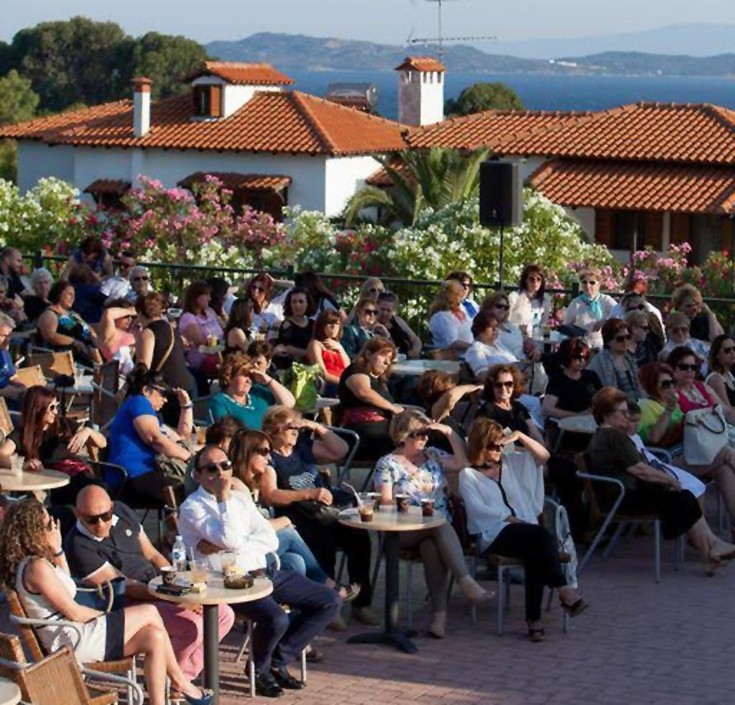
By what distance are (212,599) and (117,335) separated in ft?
20.3

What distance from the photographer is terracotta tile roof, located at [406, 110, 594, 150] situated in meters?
60.3

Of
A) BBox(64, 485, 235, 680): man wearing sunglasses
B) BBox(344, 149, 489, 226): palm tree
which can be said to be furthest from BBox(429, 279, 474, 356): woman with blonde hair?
BBox(344, 149, 489, 226): palm tree

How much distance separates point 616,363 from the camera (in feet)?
42.9

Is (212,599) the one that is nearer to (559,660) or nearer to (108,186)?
(559,660)

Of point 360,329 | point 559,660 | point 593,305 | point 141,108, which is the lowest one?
point 559,660

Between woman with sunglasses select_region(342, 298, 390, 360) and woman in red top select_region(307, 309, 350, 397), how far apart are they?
56cm

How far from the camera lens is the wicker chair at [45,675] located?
7.20 m

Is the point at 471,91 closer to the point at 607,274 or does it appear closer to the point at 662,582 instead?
the point at 607,274

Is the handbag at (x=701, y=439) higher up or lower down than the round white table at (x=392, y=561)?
higher up

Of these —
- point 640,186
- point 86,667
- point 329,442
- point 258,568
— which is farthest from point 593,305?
point 640,186

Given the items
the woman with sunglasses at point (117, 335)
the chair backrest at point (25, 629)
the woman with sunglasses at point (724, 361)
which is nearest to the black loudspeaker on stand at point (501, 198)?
the woman with sunglasses at point (117, 335)

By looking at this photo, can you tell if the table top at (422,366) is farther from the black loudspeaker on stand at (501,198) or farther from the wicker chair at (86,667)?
the wicker chair at (86,667)

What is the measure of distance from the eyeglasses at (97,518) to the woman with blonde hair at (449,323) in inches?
249

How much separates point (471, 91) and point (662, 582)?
102465mm
